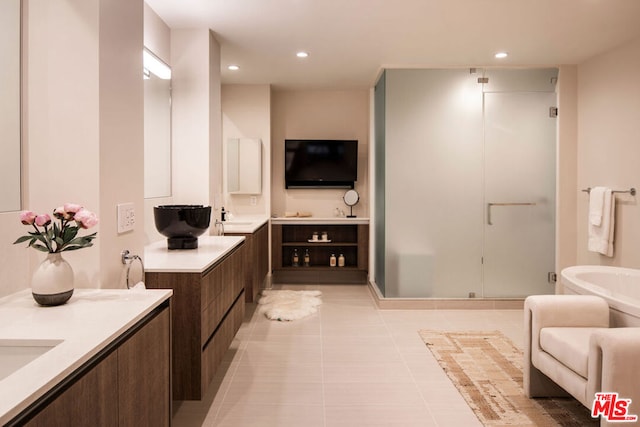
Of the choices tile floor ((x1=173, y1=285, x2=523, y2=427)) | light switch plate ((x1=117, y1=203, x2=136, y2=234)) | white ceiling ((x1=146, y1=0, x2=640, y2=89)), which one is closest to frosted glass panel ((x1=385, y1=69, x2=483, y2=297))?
white ceiling ((x1=146, y1=0, x2=640, y2=89))

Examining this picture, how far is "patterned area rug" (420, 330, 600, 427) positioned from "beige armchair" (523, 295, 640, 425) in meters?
0.14

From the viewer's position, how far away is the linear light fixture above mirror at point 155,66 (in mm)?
3227

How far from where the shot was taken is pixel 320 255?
6.08 metres

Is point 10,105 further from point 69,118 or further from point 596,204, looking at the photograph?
point 596,204

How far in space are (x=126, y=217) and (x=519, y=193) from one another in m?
4.06

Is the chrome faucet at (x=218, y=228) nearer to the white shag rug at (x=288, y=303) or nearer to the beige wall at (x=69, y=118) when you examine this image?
the white shag rug at (x=288, y=303)

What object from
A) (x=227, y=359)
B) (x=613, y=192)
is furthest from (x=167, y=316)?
(x=613, y=192)

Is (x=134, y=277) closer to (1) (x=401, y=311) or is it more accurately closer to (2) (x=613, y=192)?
(1) (x=401, y=311)

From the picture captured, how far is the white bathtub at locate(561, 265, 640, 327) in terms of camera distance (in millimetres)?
2371

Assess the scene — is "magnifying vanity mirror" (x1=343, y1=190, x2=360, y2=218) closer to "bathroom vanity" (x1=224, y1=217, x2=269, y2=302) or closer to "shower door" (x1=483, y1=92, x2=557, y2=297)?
"bathroom vanity" (x1=224, y1=217, x2=269, y2=302)

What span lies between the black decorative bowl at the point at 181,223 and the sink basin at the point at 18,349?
153cm

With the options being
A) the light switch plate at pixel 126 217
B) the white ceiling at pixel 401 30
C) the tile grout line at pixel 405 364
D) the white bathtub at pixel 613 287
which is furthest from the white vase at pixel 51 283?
the white bathtub at pixel 613 287

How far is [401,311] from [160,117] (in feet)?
9.88

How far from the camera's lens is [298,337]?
3744 millimetres
